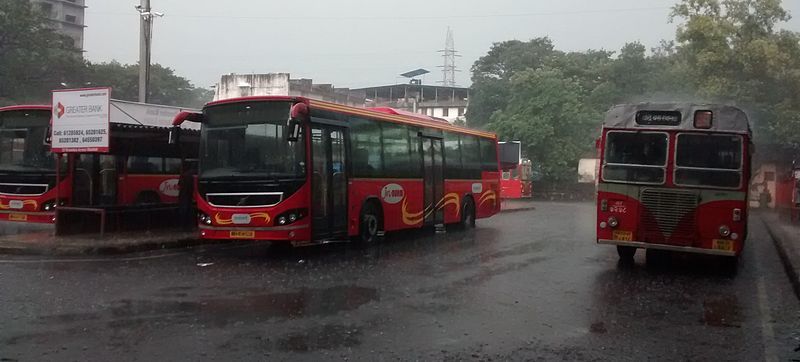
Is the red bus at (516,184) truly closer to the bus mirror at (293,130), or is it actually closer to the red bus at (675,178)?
the red bus at (675,178)

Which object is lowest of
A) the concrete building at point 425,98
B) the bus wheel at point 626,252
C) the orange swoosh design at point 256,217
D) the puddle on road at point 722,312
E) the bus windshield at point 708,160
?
the puddle on road at point 722,312

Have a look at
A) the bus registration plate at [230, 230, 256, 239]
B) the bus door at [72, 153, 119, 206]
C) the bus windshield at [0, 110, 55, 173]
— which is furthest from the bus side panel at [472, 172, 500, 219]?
the bus windshield at [0, 110, 55, 173]

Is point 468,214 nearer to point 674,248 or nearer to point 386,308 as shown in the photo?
point 674,248

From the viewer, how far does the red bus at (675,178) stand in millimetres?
10891

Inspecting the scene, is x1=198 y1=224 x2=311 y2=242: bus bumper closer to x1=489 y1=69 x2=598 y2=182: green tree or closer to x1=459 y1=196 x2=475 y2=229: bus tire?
x1=459 y1=196 x2=475 y2=229: bus tire

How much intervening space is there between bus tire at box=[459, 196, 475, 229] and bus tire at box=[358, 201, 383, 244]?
4.87m

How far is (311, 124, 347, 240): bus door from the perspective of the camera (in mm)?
12250

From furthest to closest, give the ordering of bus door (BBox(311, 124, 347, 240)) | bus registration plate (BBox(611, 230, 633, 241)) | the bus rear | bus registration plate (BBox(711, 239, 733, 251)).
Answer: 1. the bus rear
2. bus door (BBox(311, 124, 347, 240))
3. bus registration plate (BBox(611, 230, 633, 241))
4. bus registration plate (BBox(711, 239, 733, 251))

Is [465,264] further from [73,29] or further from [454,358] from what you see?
[73,29]

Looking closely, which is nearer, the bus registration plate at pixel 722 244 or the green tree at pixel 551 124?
the bus registration plate at pixel 722 244

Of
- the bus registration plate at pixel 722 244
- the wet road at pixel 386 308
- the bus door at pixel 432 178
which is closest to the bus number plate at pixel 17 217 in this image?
the wet road at pixel 386 308

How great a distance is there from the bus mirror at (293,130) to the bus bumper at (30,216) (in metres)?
7.15

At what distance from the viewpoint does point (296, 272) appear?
35.0 ft

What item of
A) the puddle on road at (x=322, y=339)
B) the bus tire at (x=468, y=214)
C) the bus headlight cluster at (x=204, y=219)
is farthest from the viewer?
the bus tire at (x=468, y=214)
